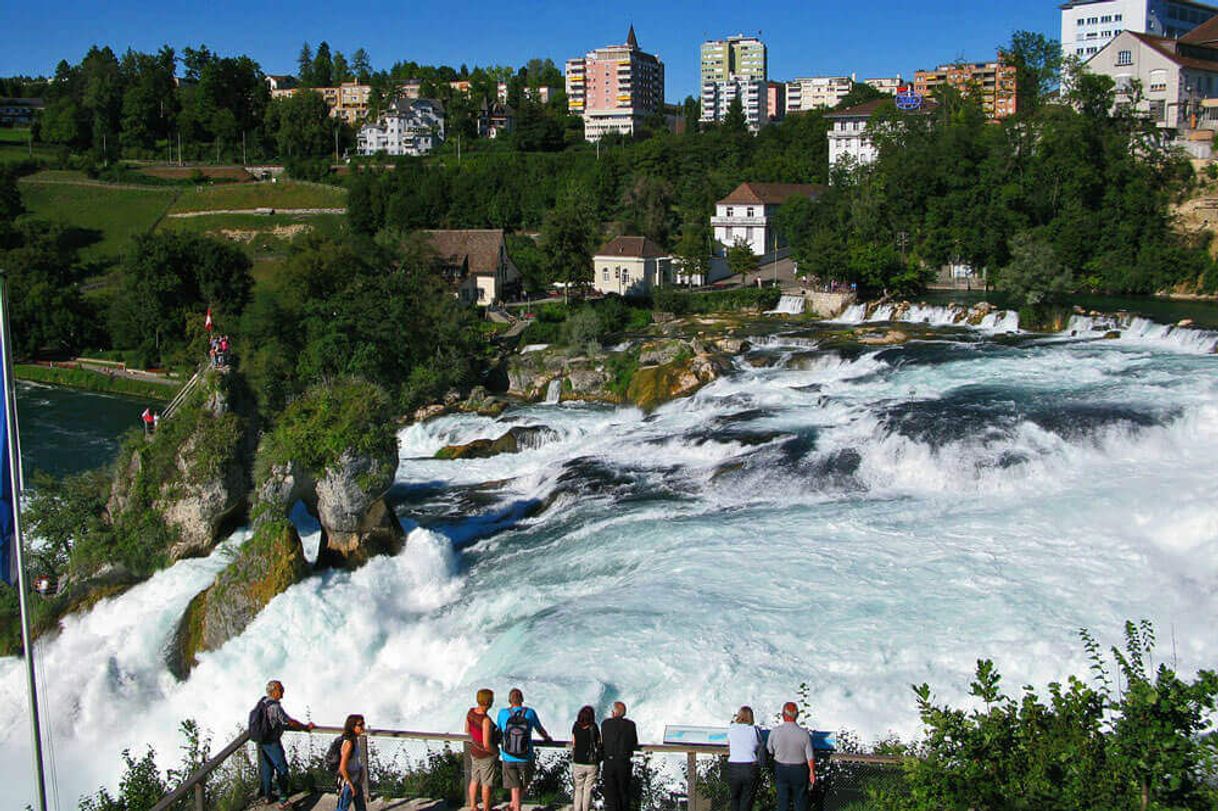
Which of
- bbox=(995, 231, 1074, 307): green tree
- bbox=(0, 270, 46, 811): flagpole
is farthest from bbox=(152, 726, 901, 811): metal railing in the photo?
bbox=(995, 231, 1074, 307): green tree

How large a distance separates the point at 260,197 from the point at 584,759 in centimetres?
9439

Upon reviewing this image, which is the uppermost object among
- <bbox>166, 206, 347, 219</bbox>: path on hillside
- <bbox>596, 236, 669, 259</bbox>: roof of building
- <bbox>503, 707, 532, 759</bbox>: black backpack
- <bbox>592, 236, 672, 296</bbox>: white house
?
<bbox>166, 206, 347, 219</bbox>: path on hillside

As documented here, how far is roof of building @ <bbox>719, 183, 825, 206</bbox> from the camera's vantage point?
69562 mm

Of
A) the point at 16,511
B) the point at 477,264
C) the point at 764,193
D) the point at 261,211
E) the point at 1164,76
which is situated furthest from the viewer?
the point at 261,211

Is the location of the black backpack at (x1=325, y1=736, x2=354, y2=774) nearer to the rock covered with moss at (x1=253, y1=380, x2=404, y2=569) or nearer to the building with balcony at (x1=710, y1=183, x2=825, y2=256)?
the rock covered with moss at (x1=253, y1=380, x2=404, y2=569)

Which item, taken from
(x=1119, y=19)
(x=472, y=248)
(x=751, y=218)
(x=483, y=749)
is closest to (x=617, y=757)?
(x=483, y=749)

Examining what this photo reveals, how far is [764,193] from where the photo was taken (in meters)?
70.4

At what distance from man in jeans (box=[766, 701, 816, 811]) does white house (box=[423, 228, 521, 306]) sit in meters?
47.6

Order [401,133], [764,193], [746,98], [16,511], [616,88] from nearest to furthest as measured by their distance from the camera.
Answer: [16,511] < [764,193] < [401,133] < [616,88] < [746,98]

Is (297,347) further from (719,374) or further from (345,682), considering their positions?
(345,682)

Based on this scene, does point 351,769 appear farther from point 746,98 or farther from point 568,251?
point 746,98

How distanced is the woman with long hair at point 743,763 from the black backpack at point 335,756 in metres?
3.68

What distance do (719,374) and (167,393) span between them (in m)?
26.8

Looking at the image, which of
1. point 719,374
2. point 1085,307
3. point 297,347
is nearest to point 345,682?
point 719,374
